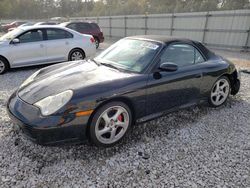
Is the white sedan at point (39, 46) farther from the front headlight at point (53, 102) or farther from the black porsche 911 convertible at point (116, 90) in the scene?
the front headlight at point (53, 102)

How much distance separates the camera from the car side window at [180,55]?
128 inches

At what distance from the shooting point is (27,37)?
21.2 ft

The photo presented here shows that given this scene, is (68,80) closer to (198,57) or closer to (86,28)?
(198,57)

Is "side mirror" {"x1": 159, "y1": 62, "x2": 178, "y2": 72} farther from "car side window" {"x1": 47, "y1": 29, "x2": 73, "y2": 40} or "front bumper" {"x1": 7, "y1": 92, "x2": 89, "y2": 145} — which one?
"car side window" {"x1": 47, "y1": 29, "x2": 73, "y2": 40}

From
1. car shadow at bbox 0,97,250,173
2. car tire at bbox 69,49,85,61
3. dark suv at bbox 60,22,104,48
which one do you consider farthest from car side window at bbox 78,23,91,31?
car shadow at bbox 0,97,250,173

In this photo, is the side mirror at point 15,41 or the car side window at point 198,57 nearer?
the car side window at point 198,57

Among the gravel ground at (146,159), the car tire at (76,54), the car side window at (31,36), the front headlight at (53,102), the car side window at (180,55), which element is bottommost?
the gravel ground at (146,159)

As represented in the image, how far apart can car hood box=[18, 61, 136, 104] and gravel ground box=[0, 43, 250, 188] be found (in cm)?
69

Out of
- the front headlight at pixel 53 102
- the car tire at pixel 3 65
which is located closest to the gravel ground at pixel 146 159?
the front headlight at pixel 53 102

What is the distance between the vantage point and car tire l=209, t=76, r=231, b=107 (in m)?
4.01

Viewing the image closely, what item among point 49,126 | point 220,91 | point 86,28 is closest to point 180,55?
point 220,91

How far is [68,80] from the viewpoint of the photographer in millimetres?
2850

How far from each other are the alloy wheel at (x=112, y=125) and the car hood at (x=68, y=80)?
0.40 metres

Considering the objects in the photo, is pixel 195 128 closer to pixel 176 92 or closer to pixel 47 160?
pixel 176 92
